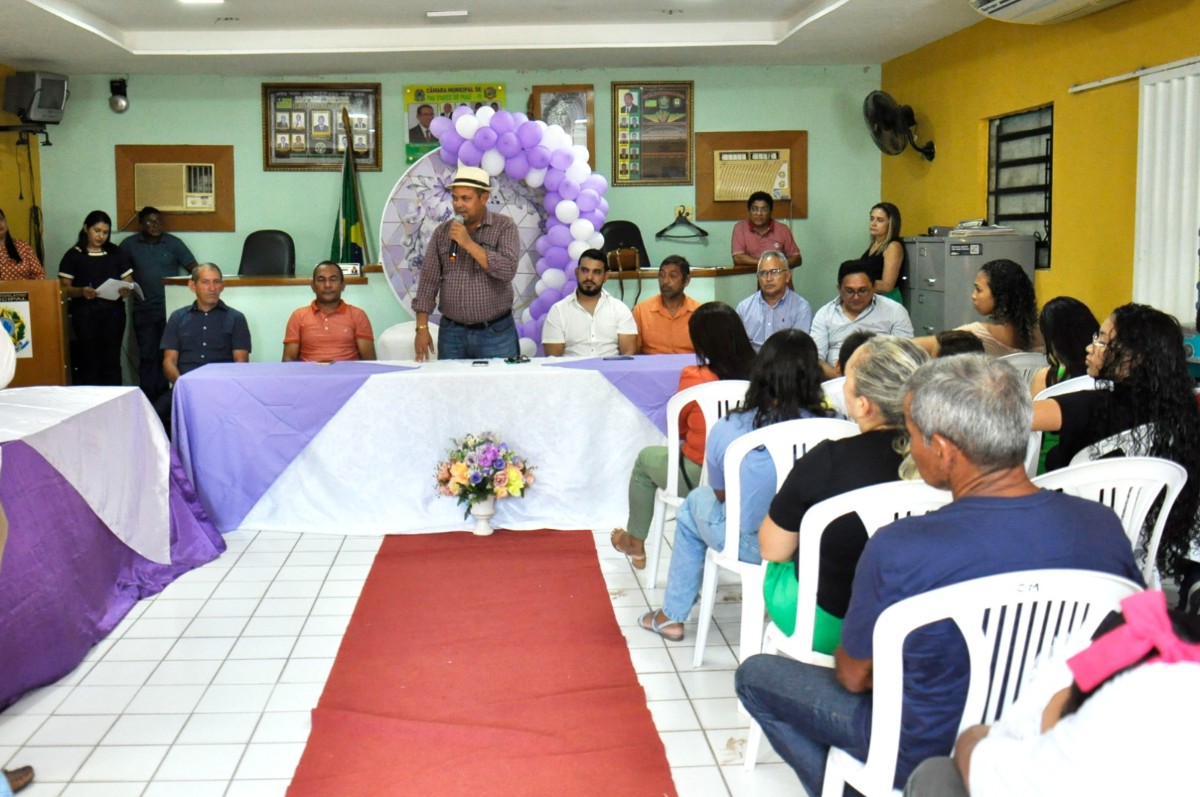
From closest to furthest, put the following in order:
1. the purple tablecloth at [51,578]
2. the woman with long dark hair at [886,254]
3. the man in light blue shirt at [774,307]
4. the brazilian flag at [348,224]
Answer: the purple tablecloth at [51,578]
the man in light blue shirt at [774,307]
the woman with long dark hair at [886,254]
the brazilian flag at [348,224]

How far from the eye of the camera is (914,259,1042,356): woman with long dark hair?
446cm

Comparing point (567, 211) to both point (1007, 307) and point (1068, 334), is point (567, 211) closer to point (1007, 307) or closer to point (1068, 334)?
point (1007, 307)

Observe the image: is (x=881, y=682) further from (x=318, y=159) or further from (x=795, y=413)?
(x=318, y=159)

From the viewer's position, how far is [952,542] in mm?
1739

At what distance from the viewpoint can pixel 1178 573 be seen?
2.89 m

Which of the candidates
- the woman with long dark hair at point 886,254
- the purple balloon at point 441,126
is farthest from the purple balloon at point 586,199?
the woman with long dark hair at point 886,254

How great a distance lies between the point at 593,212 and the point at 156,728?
4506 mm

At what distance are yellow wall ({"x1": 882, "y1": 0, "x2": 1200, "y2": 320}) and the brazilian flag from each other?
158 inches

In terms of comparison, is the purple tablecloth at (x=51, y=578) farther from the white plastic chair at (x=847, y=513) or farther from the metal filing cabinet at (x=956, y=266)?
the metal filing cabinet at (x=956, y=266)

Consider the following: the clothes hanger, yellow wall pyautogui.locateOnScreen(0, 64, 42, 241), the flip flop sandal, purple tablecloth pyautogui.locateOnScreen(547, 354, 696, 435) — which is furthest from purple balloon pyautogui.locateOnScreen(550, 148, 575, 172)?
yellow wall pyautogui.locateOnScreen(0, 64, 42, 241)

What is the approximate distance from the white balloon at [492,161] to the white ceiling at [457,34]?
0.90m

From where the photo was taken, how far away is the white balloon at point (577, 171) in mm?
6699

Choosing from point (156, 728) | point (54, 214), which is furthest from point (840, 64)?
point (156, 728)

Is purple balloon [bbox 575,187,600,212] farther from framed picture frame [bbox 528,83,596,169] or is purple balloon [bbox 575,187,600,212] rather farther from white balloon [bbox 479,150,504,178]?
framed picture frame [bbox 528,83,596,169]
